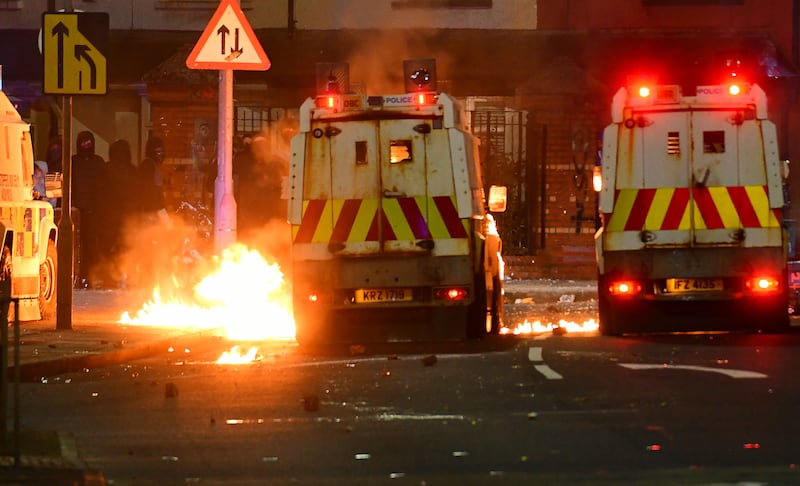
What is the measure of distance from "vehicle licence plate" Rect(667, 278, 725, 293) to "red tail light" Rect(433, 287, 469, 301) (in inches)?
89.9

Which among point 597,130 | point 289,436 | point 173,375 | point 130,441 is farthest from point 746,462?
point 597,130

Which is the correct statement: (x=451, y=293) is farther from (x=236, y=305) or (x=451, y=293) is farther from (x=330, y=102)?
(x=236, y=305)

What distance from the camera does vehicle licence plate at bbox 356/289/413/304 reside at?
19125mm

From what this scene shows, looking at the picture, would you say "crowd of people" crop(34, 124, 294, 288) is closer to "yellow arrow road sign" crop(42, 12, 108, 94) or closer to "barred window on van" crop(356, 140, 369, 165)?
"yellow arrow road sign" crop(42, 12, 108, 94)

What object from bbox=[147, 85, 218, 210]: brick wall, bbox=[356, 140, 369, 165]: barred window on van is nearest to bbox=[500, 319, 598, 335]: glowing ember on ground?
bbox=[356, 140, 369, 165]: barred window on van

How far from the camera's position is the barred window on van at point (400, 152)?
19531mm

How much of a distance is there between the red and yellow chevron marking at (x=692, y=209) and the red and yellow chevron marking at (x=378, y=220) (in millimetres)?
1942

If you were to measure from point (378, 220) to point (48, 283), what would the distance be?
6059mm

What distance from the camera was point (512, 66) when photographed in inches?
1373

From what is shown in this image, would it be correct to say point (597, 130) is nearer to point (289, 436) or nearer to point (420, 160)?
point (420, 160)

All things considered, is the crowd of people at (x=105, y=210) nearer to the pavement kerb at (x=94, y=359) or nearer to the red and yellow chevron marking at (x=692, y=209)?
the pavement kerb at (x=94, y=359)

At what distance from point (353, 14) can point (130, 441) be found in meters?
25.6

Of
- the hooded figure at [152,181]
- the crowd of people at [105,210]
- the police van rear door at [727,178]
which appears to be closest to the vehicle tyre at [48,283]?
the crowd of people at [105,210]

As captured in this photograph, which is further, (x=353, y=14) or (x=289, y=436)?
(x=353, y=14)
